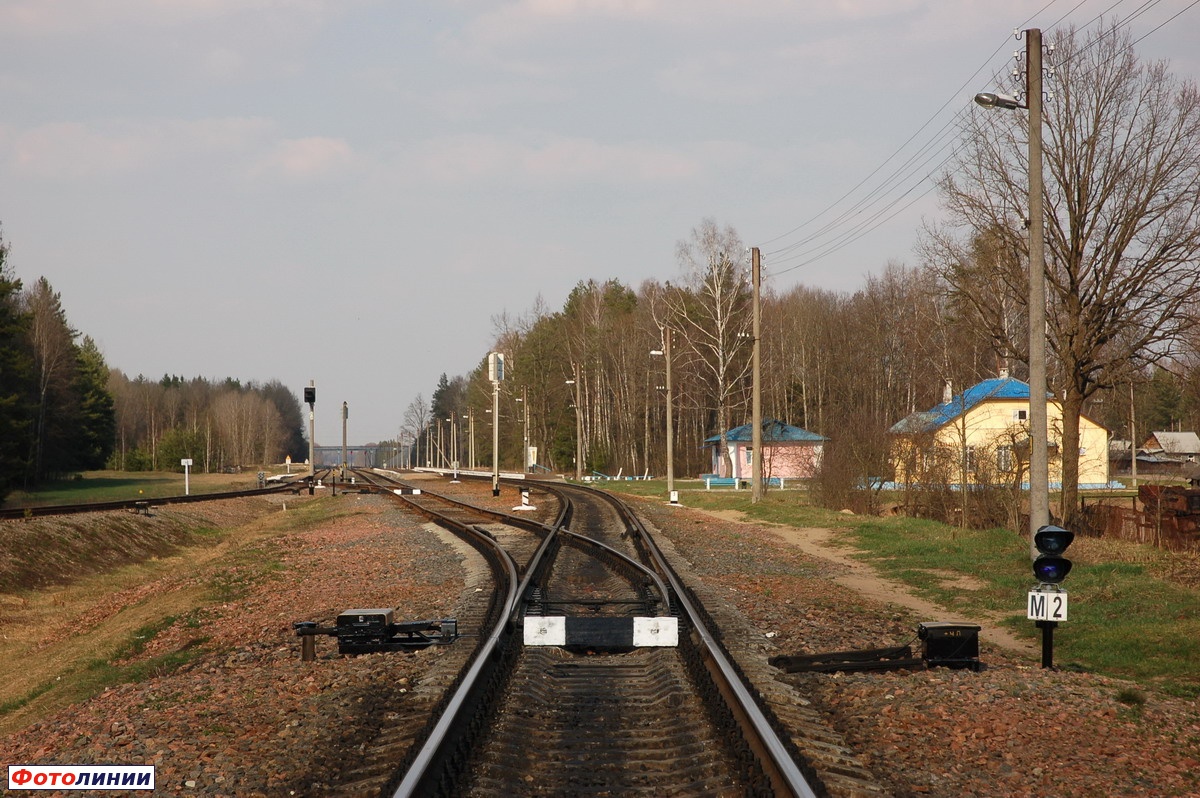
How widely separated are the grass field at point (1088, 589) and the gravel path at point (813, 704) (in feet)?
3.67

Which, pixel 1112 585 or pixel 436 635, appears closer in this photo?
pixel 436 635

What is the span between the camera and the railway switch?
9.27 m

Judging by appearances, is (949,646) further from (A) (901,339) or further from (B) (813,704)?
(A) (901,339)

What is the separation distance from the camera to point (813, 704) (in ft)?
24.3

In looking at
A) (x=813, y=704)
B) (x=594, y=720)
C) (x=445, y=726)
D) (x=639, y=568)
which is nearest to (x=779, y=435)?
(x=639, y=568)

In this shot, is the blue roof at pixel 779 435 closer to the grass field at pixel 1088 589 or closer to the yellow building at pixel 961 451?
the yellow building at pixel 961 451

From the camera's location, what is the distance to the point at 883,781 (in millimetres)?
5617

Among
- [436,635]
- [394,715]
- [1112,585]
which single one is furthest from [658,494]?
[394,715]

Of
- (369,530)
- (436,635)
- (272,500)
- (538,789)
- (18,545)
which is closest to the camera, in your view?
(538,789)

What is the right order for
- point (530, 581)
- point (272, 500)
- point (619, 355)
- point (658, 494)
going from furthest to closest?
point (619, 355) < point (272, 500) < point (658, 494) < point (530, 581)

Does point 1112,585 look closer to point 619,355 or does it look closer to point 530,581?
A: point 530,581

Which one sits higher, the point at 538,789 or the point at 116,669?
the point at 538,789

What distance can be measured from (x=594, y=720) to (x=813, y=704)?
1.66m

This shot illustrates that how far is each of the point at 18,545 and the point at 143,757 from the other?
21.4 m
